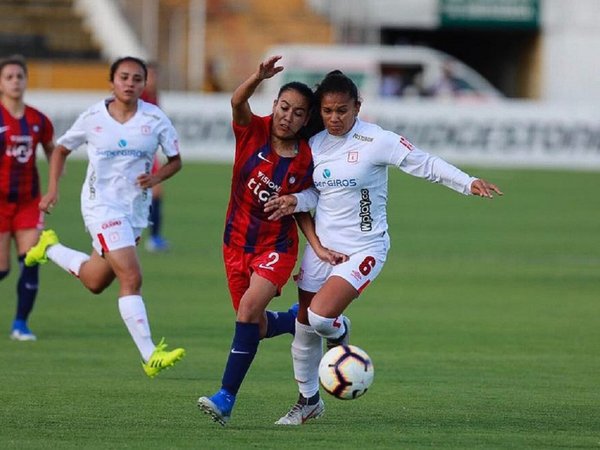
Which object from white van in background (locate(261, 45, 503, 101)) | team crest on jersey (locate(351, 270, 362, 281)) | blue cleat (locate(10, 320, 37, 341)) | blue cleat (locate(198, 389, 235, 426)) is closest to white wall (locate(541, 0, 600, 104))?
white van in background (locate(261, 45, 503, 101))

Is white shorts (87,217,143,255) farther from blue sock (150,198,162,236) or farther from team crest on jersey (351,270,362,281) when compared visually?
blue sock (150,198,162,236)

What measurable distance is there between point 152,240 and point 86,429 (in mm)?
11046

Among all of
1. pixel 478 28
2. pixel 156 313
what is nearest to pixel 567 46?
pixel 478 28

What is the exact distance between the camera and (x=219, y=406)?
7.91 metres

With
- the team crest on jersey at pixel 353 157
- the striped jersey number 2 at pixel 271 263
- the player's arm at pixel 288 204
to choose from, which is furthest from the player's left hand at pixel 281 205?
the team crest on jersey at pixel 353 157

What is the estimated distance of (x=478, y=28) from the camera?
147ft

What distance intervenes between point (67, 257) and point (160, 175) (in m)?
1.20

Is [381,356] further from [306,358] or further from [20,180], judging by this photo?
[20,180]

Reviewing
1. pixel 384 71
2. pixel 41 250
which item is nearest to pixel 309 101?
pixel 41 250

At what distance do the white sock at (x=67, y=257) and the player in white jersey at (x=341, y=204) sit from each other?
9.42ft

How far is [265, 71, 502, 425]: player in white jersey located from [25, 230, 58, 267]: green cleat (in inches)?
135

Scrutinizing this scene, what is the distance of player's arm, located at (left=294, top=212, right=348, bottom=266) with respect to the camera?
8.32m

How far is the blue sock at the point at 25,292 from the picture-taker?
11852mm

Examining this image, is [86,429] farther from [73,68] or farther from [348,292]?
[73,68]
